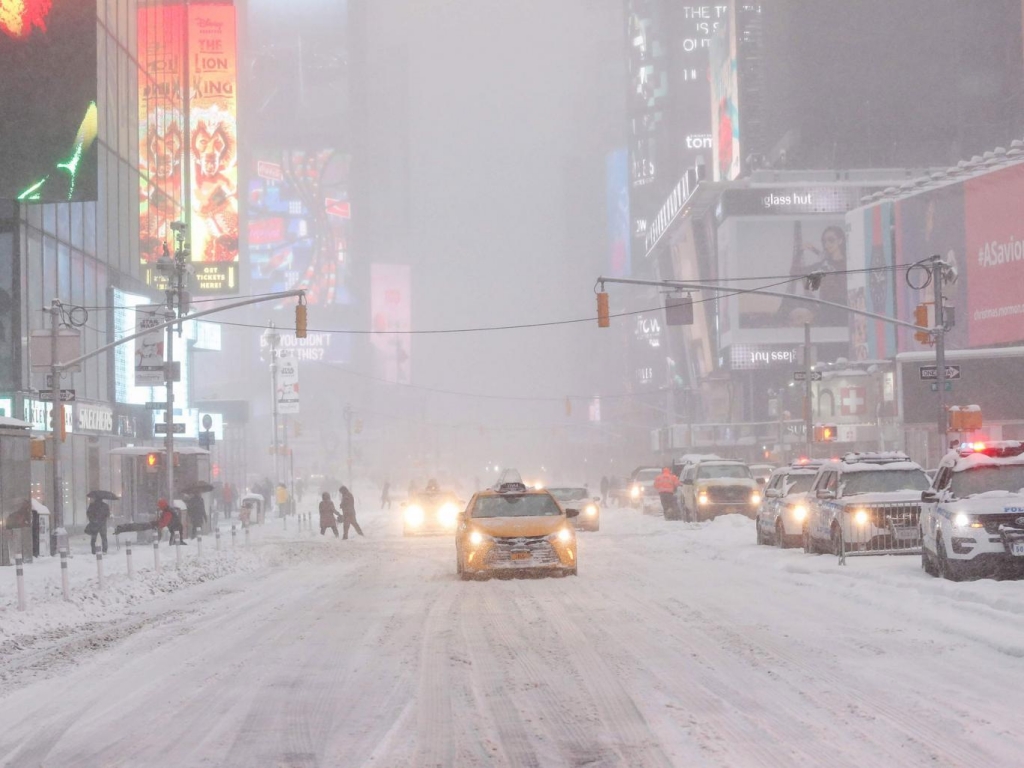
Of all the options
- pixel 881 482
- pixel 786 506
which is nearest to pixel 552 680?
pixel 881 482

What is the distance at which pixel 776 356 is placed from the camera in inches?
4870

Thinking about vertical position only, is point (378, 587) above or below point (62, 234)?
below

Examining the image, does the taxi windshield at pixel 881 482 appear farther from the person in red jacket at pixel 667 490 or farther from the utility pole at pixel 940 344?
the person in red jacket at pixel 667 490

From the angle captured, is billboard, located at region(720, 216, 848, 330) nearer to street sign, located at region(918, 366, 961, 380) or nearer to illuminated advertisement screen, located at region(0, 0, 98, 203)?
illuminated advertisement screen, located at region(0, 0, 98, 203)

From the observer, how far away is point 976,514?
17688 mm

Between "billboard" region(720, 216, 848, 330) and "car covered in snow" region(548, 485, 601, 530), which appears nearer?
"car covered in snow" region(548, 485, 601, 530)

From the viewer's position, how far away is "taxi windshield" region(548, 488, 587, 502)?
4353 centimetres

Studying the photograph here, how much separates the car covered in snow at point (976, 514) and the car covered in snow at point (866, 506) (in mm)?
3071

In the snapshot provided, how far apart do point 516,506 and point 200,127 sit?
59.4 m

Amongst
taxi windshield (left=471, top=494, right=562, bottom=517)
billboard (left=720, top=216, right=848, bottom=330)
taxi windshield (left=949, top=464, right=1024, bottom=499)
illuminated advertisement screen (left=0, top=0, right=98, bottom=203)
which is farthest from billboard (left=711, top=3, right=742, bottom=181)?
taxi windshield (left=949, top=464, right=1024, bottom=499)

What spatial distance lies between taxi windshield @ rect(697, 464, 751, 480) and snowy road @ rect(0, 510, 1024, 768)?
20508 millimetres

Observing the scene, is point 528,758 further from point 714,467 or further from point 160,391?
point 160,391

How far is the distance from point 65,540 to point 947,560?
74.4 feet

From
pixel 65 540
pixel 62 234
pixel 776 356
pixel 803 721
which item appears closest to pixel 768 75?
pixel 776 356
